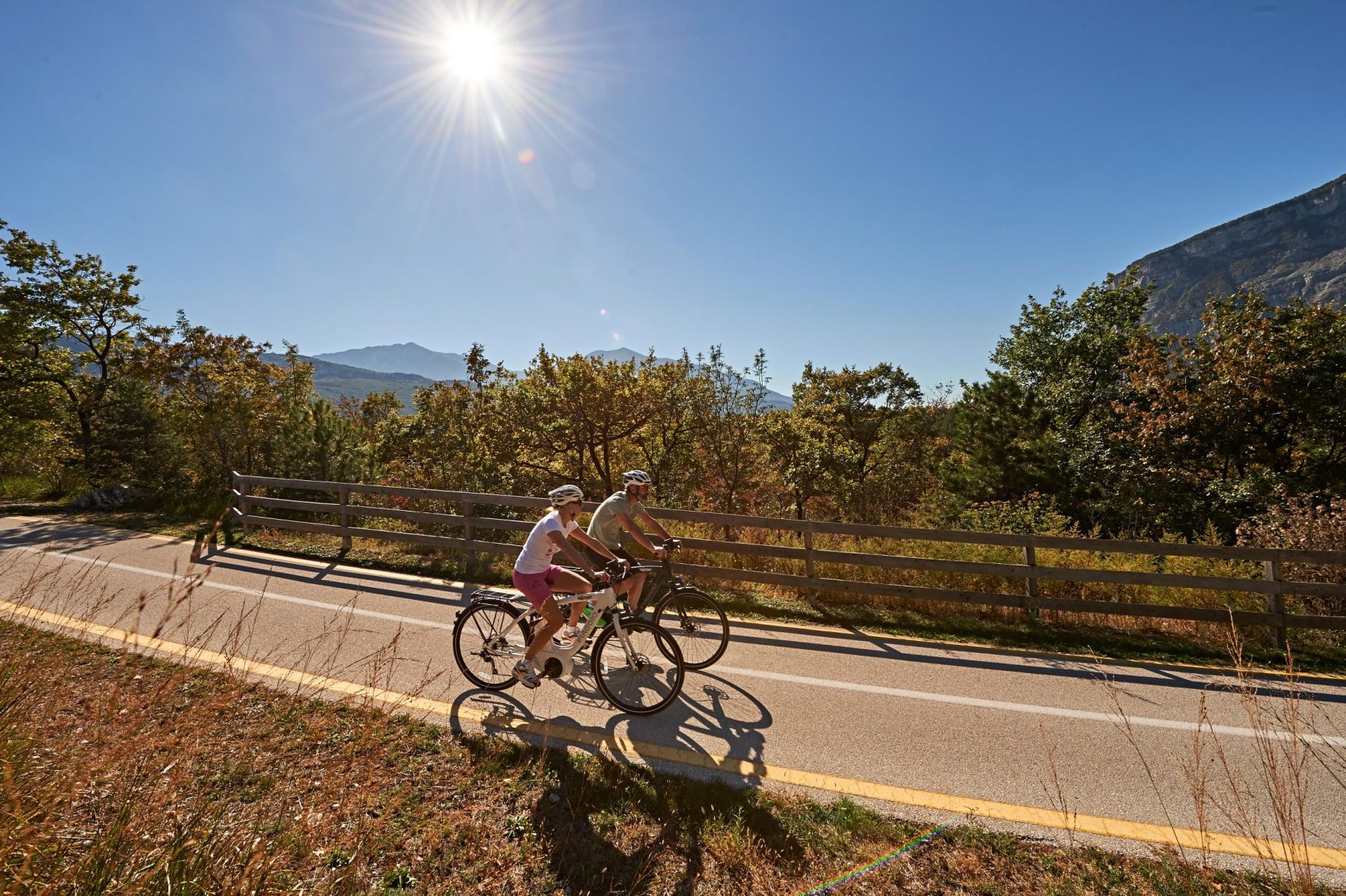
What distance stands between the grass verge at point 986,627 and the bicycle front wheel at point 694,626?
5.00ft

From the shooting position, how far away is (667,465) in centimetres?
2078

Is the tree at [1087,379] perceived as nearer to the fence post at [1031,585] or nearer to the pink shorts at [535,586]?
the fence post at [1031,585]

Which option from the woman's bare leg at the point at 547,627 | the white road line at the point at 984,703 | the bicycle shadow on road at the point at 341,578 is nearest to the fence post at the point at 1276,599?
the white road line at the point at 984,703

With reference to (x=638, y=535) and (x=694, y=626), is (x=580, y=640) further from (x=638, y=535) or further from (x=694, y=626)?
(x=694, y=626)

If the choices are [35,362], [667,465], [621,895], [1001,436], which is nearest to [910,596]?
[621,895]

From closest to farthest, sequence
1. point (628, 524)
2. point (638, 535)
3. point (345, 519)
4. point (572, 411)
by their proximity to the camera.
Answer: point (638, 535) < point (628, 524) < point (345, 519) < point (572, 411)

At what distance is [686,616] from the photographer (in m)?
5.94

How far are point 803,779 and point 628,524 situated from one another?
276 centimetres

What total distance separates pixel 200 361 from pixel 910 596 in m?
27.7

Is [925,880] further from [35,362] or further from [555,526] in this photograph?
[35,362]

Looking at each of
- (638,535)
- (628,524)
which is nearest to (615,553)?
(628,524)

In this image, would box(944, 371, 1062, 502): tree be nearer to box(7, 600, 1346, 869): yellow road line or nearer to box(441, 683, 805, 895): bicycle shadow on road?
box(7, 600, 1346, 869): yellow road line

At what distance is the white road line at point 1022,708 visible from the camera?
4406mm

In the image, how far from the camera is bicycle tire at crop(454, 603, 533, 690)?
203 inches
